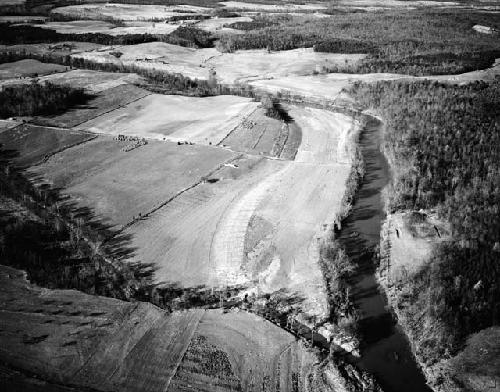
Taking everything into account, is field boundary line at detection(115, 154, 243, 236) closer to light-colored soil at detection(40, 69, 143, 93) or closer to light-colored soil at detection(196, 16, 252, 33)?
light-colored soil at detection(40, 69, 143, 93)

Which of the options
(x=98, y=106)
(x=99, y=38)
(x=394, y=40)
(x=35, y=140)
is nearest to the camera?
(x=35, y=140)

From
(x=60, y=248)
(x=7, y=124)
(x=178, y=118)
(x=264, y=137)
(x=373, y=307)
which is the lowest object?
(x=373, y=307)

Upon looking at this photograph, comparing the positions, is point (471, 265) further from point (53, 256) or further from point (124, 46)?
point (124, 46)

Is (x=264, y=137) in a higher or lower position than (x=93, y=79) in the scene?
lower

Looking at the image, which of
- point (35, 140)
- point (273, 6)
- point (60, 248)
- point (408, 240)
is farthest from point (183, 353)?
point (273, 6)

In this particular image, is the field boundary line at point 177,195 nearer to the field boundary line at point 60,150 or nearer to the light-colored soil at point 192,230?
the light-colored soil at point 192,230

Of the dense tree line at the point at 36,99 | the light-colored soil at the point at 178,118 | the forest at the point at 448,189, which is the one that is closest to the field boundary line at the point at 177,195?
the light-colored soil at the point at 178,118

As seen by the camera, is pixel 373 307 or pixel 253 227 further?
pixel 253 227

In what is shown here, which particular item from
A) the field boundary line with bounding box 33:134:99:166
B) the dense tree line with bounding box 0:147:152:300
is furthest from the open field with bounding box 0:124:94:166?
the dense tree line with bounding box 0:147:152:300

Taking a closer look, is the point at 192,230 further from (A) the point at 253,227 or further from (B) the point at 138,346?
(B) the point at 138,346
